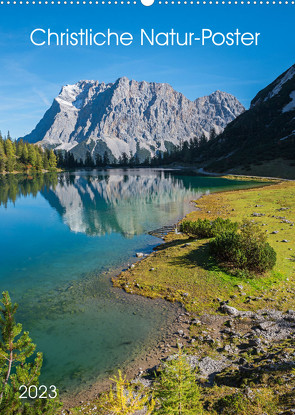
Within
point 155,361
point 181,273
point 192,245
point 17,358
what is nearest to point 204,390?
point 155,361

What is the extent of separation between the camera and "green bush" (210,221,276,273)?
57.4 feet

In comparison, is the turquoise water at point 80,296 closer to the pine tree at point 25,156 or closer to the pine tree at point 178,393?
the pine tree at point 178,393

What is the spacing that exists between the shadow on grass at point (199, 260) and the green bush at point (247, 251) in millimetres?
743

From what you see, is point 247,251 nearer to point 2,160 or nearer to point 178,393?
point 178,393

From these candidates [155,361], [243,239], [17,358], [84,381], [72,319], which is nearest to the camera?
[17,358]

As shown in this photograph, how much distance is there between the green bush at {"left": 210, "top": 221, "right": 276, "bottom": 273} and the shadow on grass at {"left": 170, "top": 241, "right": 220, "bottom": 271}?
0.74m

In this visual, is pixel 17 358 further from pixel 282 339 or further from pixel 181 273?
pixel 181 273

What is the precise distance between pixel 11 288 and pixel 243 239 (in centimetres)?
1699

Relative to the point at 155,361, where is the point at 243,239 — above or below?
above

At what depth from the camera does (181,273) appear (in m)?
18.9

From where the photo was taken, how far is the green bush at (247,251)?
688 inches

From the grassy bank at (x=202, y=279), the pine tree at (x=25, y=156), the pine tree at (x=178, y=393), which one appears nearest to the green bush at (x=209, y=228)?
the grassy bank at (x=202, y=279)

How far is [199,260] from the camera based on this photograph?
2036 cm

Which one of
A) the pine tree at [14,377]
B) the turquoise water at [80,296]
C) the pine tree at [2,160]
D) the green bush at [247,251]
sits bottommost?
the turquoise water at [80,296]
